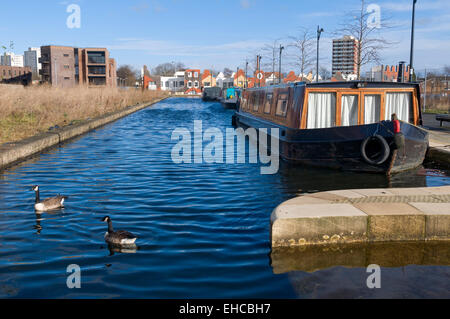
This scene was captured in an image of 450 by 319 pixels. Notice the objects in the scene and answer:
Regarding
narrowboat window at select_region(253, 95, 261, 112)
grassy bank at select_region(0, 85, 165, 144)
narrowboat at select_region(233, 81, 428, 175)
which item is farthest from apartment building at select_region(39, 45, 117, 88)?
narrowboat at select_region(233, 81, 428, 175)

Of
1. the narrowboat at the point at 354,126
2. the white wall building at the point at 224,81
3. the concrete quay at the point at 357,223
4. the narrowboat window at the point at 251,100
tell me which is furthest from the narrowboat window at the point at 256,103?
the white wall building at the point at 224,81

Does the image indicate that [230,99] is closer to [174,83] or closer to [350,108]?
[350,108]

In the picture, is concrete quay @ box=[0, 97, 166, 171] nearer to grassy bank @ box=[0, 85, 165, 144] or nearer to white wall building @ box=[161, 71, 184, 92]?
grassy bank @ box=[0, 85, 165, 144]

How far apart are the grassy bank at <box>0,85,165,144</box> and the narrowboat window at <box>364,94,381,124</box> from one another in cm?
1058

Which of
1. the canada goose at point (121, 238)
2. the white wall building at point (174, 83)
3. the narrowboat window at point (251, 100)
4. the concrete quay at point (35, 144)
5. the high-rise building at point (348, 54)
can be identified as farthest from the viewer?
the white wall building at point (174, 83)

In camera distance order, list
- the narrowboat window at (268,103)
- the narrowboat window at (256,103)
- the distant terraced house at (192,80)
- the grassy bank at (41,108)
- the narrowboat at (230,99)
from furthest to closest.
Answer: the distant terraced house at (192,80)
the narrowboat at (230,99)
the narrowboat window at (256,103)
the narrowboat window at (268,103)
the grassy bank at (41,108)

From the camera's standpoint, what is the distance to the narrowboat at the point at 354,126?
10.9 meters

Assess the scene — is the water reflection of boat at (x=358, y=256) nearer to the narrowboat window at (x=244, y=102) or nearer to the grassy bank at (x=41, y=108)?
the grassy bank at (x=41, y=108)

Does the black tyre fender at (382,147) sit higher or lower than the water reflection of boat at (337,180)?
higher

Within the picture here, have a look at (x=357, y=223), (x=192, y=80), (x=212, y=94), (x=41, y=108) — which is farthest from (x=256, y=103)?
(x=192, y=80)

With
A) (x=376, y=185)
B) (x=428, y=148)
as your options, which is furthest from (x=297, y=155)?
(x=428, y=148)

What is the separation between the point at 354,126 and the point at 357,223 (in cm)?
561

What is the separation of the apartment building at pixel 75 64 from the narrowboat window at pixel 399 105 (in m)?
81.6

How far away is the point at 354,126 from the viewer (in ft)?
36.2
